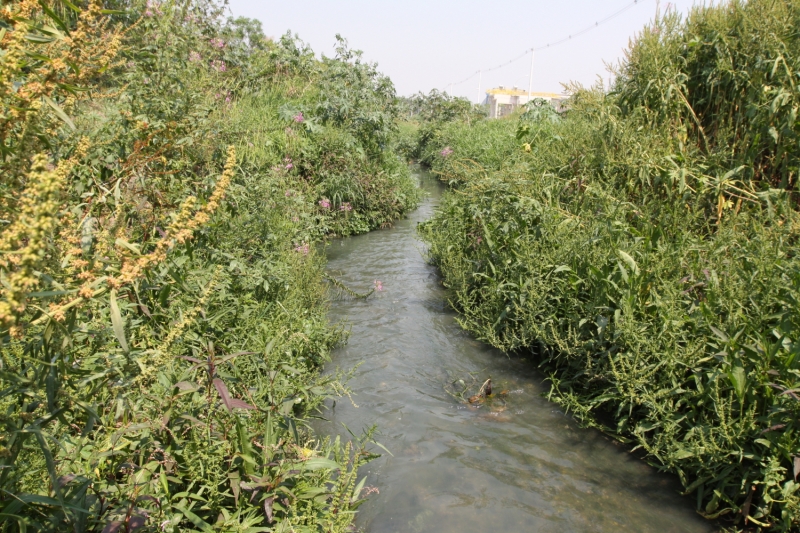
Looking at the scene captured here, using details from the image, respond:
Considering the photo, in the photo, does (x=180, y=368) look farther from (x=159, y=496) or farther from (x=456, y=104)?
(x=456, y=104)

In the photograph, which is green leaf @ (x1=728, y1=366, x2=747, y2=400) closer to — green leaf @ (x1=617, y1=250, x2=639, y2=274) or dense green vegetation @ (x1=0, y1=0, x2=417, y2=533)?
green leaf @ (x1=617, y1=250, x2=639, y2=274)

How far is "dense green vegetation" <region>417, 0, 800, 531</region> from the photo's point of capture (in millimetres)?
3453

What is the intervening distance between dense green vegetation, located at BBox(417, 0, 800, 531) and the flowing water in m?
0.23

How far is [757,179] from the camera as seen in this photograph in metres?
5.65

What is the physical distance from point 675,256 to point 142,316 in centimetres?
401

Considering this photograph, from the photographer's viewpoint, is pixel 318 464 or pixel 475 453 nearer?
pixel 318 464

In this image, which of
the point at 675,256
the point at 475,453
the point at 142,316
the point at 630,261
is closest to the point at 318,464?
the point at 142,316

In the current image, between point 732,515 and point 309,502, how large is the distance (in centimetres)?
272

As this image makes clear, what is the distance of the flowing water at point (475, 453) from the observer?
3.55m

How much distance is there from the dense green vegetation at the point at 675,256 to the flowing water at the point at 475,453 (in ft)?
0.76

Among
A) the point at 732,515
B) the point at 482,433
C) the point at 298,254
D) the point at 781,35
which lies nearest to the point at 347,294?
the point at 298,254

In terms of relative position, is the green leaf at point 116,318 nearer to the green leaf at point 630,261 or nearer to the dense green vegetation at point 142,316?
the dense green vegetation at point 142,316

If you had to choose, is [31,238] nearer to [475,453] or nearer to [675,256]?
[475,453]

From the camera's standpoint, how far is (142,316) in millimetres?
3316
